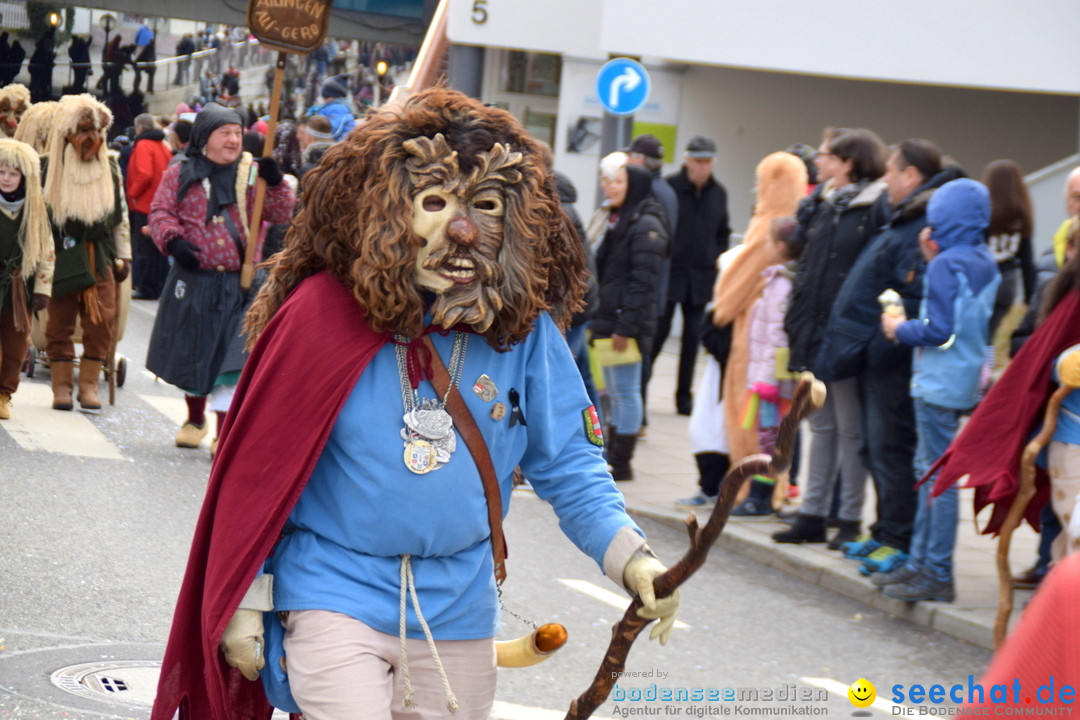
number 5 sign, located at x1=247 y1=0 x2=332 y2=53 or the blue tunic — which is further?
number 5 sign, located at x1=247 y1=0 x2=332 y2=53

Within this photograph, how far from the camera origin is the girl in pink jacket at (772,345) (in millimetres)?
7691

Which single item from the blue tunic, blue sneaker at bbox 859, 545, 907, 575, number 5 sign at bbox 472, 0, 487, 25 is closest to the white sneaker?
blue sneaker at bbox 859, 545, 907, 575

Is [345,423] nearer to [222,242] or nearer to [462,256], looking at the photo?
[462,256]

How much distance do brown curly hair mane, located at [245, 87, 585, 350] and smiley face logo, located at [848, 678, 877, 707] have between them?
9.79 feet

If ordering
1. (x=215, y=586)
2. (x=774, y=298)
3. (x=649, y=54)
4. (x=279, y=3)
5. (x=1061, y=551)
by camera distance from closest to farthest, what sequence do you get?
1. (x=215, y=586)
2. (x=1061, y=551)
3. (x=774, y=298)
4. (x=279, y=3)
5. (x=649, y=54)

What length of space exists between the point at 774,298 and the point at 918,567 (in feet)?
5.66

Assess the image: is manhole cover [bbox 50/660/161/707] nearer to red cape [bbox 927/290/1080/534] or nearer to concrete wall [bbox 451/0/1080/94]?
red cape [bbox 927/290/1080/534]

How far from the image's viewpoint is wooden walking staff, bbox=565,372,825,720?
253 centimetres

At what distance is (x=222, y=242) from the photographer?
26.8ft

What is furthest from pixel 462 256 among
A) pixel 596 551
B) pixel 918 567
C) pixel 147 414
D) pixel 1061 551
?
pixel 147 414

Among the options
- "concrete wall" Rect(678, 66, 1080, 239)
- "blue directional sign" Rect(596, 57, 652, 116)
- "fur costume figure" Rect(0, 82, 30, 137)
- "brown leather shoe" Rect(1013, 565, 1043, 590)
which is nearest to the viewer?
"brown leather shoe" Rect(1013, 565, 1043, 590)

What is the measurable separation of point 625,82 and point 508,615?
706 centimetres

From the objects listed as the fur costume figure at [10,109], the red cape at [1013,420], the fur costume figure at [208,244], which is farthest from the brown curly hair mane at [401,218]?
the fur costume figure at [10,109]

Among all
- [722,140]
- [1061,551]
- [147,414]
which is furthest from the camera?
[722,140]
